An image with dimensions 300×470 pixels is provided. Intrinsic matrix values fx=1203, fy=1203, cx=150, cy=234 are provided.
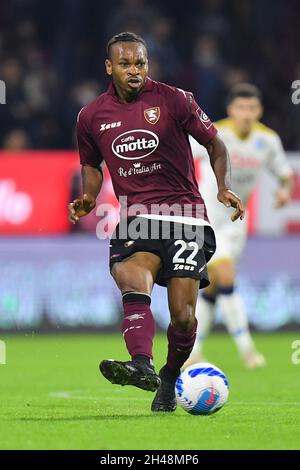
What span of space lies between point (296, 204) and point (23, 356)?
4.11 metres

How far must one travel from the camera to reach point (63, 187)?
1384 cm

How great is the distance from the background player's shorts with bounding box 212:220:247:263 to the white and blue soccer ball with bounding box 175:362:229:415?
14.1 feet

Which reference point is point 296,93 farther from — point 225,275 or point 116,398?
point 116,398

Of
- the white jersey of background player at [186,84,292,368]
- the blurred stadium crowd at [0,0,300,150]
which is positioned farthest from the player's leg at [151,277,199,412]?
the blurred stadium crowd at [0,0,300,150]

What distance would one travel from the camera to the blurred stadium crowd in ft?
49.0

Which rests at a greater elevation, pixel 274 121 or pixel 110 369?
pixel 274 121

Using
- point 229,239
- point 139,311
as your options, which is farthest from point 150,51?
point 139,311

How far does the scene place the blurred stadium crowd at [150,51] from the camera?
588 inches

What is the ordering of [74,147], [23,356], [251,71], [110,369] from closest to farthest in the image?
[110,369] → [23,356] → [74,147] → [251,71]

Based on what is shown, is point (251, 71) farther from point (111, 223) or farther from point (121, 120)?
point (121, 120)

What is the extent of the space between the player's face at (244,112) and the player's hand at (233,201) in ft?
14.4

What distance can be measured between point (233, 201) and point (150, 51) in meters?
8.95

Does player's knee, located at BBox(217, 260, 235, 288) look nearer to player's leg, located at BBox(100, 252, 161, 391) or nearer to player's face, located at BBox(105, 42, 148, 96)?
player's leg, located at BBox(100, 252, 161, 391)
